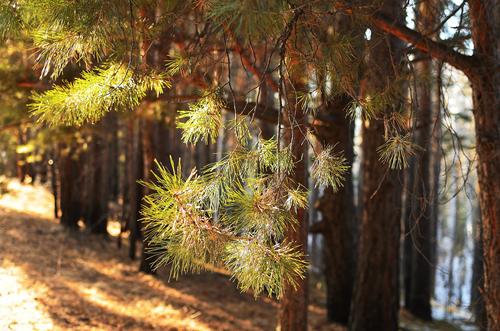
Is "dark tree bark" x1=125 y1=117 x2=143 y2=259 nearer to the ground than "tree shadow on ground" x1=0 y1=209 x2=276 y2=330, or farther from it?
farther from it

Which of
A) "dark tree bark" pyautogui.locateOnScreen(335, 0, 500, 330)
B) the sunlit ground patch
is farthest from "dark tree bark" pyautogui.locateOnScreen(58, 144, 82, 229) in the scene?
"dark tree bark" pyautogui.locateOnScreen(335, 0, 500, 330)

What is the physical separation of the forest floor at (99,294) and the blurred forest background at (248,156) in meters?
0.05

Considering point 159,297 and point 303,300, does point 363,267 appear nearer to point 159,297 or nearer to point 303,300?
point 303,300

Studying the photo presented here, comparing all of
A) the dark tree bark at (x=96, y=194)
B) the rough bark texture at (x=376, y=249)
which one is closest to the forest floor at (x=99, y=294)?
the dark tree bark at (x=96, y=194)

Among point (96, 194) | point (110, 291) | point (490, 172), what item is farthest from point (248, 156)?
point (96, 194)

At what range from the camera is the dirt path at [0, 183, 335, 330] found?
23.8ft

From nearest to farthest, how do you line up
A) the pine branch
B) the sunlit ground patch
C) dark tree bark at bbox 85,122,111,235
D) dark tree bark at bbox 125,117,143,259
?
the pine branch → the sunlit ground patch → dark tree bark at bbox 125,117,143,259 → dark tree bark at bbox 85,122,111,235

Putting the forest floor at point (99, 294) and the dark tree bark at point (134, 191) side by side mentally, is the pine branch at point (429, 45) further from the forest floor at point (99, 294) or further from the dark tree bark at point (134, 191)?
Answer: the dark tree bark at point (134, 191)

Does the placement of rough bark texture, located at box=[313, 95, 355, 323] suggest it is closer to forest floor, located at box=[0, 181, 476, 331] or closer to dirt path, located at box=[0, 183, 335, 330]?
forest floor, located at box=[0, 181, 476, 331]

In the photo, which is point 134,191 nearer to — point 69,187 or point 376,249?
point 69,187

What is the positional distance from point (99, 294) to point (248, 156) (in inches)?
252

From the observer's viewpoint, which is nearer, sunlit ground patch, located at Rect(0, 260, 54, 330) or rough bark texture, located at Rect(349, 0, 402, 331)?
sunlit ground patch, located at Rect(0, 260, 54, 330)

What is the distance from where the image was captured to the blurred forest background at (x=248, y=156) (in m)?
2.91

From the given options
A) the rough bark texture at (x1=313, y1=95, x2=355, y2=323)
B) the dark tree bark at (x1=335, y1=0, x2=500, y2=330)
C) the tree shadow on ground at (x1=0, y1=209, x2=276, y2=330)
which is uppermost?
the dark tree bark at (x1=335, y1=0, x2=500, y2=330)
